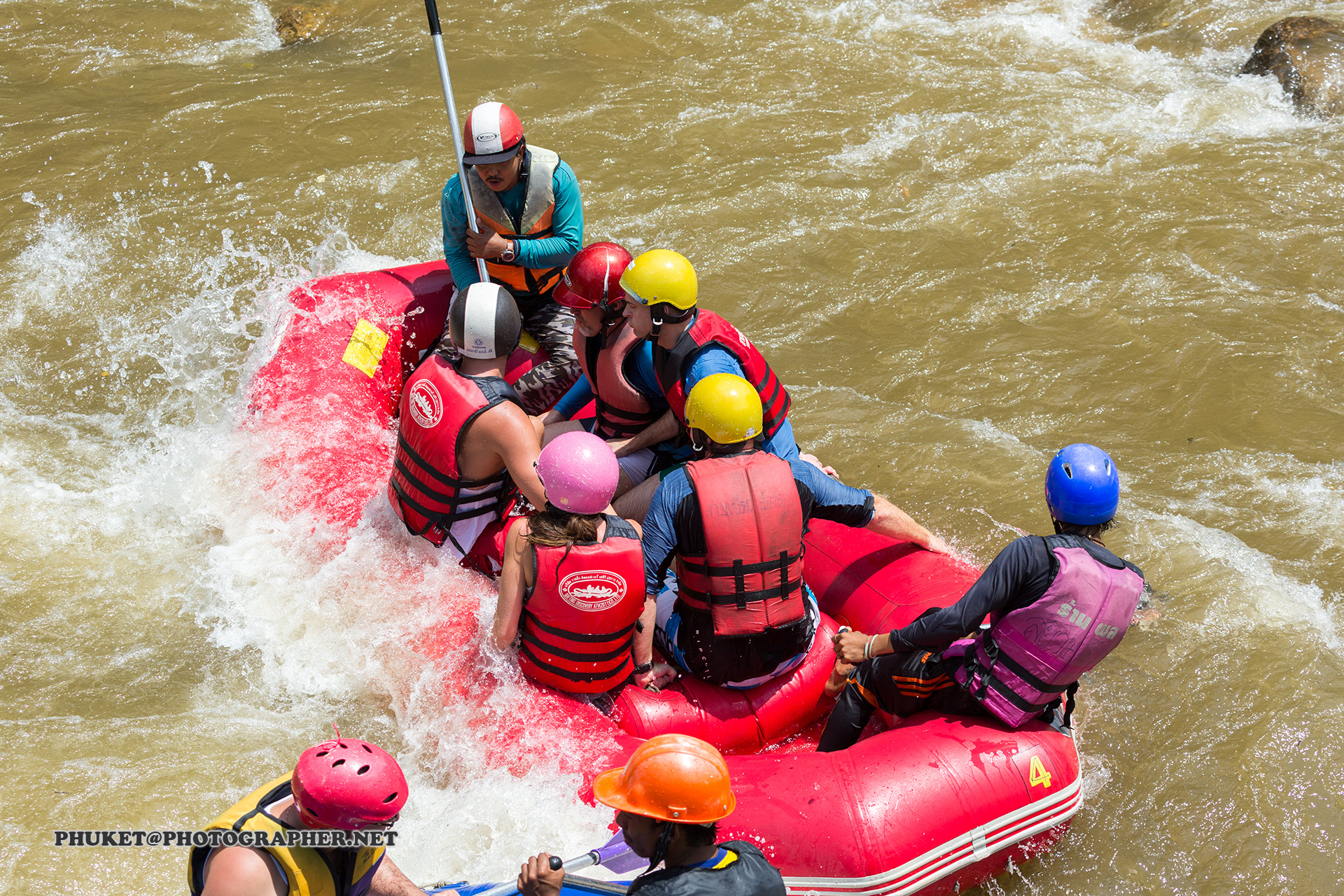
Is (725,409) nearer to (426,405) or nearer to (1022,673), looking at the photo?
(426,405)

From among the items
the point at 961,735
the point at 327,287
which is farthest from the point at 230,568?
the point at 961,735

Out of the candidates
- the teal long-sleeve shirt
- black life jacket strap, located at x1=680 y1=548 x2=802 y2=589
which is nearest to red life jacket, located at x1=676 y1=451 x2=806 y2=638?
black life jacket strap, located at x1=680 y1=548 x2=802 y2=589

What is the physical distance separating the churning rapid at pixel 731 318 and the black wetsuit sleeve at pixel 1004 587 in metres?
0.99

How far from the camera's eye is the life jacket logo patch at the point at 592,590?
313 centimetres

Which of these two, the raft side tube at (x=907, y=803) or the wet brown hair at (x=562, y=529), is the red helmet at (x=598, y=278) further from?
the raft side tube at (x=907, y=803)

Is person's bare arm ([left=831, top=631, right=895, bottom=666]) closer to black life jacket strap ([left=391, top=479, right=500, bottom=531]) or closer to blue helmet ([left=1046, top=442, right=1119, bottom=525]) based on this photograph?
blue helmet ([left=1046, top=442, right=1119, bottom=525])

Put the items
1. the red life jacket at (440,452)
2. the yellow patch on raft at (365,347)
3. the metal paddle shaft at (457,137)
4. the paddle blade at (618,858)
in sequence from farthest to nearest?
the yellow patch on raft at (365,347), the metal paddle shaft at (457,137), the red life jacket at (440,452), the paddle blade at (618,858)

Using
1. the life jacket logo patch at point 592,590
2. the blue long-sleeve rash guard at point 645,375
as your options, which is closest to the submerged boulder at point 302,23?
the blue long-sleeve rash guard at point 645,375

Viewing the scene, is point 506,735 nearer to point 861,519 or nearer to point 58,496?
point 861,519

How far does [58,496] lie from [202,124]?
16.2 ft

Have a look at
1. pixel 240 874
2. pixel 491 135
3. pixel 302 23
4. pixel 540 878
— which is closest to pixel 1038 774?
pixel 540 878

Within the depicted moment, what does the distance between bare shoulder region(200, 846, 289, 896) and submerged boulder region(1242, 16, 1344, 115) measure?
31.1 feet

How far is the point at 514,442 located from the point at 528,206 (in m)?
1.50

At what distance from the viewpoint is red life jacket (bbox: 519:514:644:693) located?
3.12m
